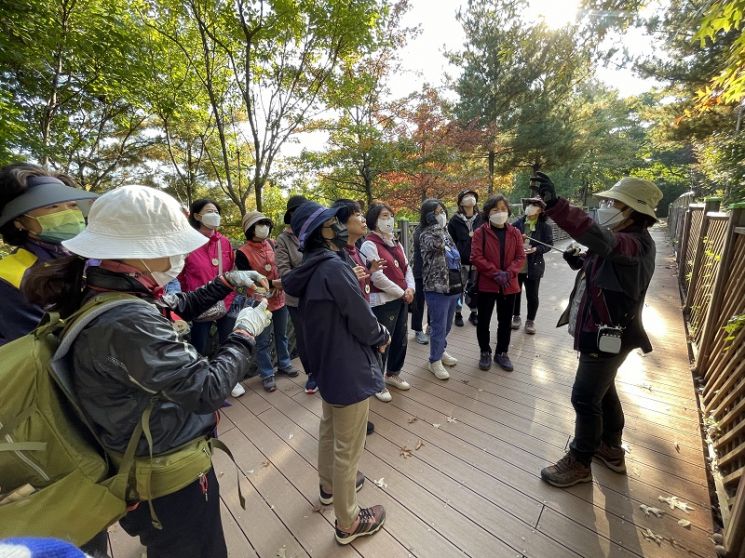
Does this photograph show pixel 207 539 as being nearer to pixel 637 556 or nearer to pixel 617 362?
pixel 637 556

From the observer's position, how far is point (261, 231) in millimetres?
3312

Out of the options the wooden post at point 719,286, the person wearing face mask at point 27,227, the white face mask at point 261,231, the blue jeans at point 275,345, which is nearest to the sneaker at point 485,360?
the wooden post at point 719,286

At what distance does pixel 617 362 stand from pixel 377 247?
2.08 metres

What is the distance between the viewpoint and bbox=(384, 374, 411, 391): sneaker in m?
3.42

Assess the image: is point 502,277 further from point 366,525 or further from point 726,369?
point 366,525

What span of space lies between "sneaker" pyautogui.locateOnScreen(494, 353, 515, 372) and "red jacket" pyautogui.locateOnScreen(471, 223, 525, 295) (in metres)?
0.81

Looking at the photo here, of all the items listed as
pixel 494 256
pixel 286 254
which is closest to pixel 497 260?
pixel 494 256

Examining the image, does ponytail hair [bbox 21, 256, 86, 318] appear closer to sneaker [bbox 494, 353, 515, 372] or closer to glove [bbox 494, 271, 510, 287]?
glove [bbox 494, 271, 510, 287]

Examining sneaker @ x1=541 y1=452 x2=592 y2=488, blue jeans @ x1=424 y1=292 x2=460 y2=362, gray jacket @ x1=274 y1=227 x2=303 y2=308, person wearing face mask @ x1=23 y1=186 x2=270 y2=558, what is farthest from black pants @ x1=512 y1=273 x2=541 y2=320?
person wearing face mask @ x1=23 y1=186 x2=270 y2=558

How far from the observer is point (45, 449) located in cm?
94

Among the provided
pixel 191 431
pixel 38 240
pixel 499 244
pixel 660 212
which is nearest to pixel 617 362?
→ pixel 499 244

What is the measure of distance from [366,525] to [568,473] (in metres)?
1.42

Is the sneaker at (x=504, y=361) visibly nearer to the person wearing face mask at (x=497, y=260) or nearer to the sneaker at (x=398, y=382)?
the person wearing face mask at (x=497, y=260)

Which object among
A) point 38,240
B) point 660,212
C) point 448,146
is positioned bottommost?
point 660,212
